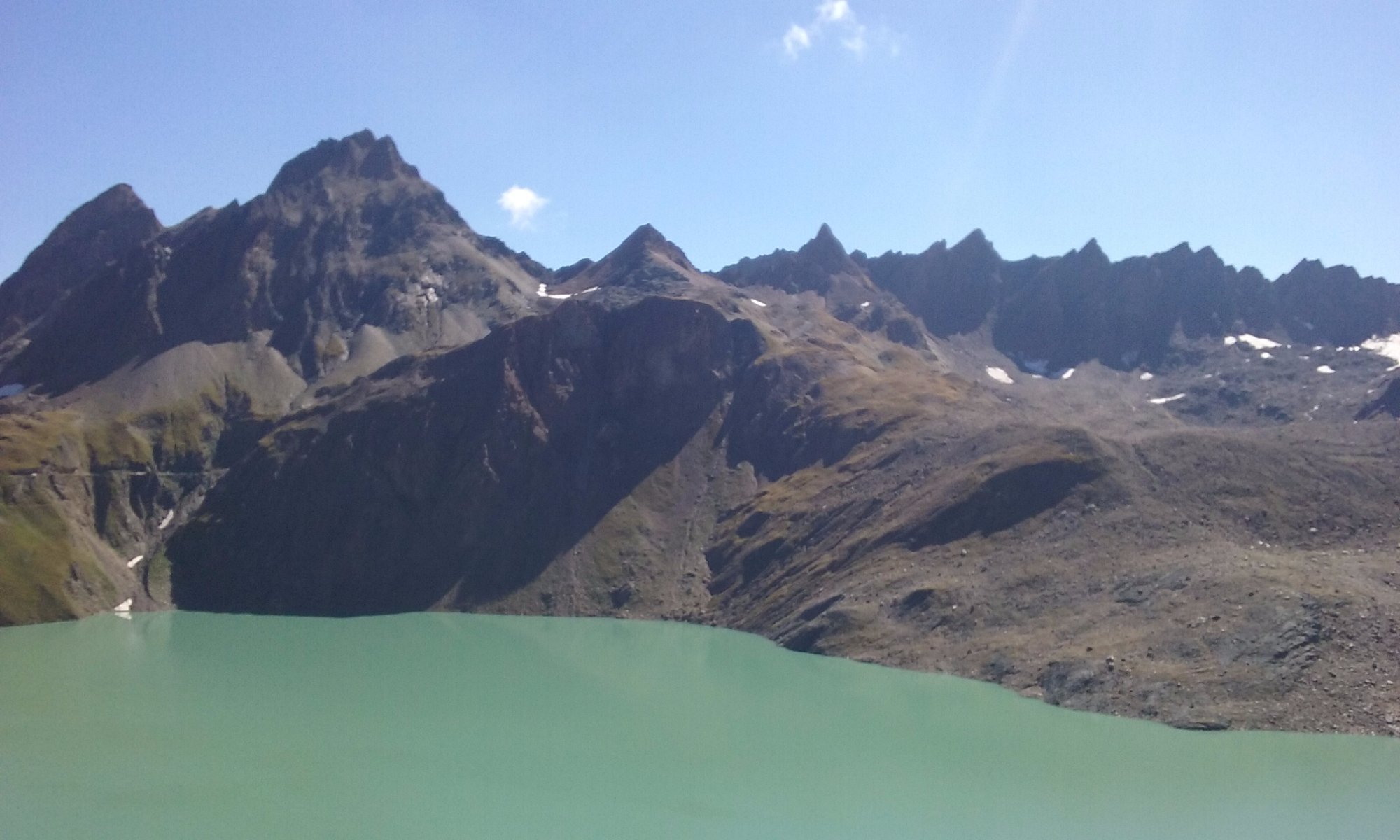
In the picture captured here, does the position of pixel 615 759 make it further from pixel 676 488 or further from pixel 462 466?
pixel 462 466

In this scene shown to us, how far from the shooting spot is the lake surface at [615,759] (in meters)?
40.9

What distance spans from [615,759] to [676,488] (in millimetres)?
83506

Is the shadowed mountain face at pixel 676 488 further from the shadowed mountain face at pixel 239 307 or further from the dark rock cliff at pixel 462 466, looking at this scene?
the shadowed mountain face at pixel 239 307

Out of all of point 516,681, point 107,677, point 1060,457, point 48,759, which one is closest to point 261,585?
point 107,677

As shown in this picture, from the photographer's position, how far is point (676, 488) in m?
134

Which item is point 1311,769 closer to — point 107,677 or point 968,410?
point 107,677

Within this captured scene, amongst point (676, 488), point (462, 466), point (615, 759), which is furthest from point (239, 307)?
point (615, 759)

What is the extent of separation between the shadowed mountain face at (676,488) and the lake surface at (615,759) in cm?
947

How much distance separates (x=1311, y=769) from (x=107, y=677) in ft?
222

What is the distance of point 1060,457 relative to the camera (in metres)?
99.6

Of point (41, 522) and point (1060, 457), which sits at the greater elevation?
point (1060, 457)

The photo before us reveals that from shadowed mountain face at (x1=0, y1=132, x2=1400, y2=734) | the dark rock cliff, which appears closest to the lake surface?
shadowed mountain face at (x1=0, y1=132, x2=1400, y2=734)

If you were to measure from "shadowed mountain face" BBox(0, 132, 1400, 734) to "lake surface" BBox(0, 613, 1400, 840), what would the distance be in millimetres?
9474

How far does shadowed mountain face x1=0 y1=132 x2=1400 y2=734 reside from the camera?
7338 cm
